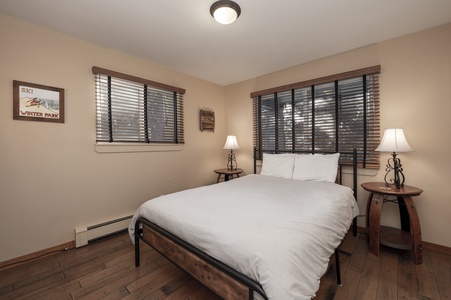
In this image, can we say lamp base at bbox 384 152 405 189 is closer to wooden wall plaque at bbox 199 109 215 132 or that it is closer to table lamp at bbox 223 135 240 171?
table lamp at bbox 223 135 240 171

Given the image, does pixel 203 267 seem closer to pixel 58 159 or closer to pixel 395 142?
pixel 58 159

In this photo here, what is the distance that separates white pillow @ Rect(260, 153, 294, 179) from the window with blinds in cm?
150

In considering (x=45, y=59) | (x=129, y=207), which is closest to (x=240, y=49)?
(x=45, y=59)

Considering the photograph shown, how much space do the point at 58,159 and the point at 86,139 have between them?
0.35 m

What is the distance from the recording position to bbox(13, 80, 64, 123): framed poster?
6.48ft

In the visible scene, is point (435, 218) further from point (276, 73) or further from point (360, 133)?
point (276, 73)

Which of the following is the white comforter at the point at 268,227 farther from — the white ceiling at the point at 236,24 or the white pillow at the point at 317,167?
the white ceiling at the point at 236,24

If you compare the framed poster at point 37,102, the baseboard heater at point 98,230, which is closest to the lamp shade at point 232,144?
the baseboard heater at point 98,230

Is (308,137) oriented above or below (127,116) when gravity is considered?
below

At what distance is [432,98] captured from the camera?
2172 millimetres

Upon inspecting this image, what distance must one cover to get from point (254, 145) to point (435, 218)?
250 cm

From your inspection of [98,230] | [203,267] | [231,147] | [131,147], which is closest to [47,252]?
[98,230]

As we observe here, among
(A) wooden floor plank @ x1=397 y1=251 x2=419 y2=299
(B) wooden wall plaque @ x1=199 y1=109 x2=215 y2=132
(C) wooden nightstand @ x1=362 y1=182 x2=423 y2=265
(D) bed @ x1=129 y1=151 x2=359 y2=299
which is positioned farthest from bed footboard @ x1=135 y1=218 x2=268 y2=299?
(B) wooden wall plaque @ x1=199 y1=109 x2=215 y2=132

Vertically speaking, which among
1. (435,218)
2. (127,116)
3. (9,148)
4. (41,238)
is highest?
(127,116)
